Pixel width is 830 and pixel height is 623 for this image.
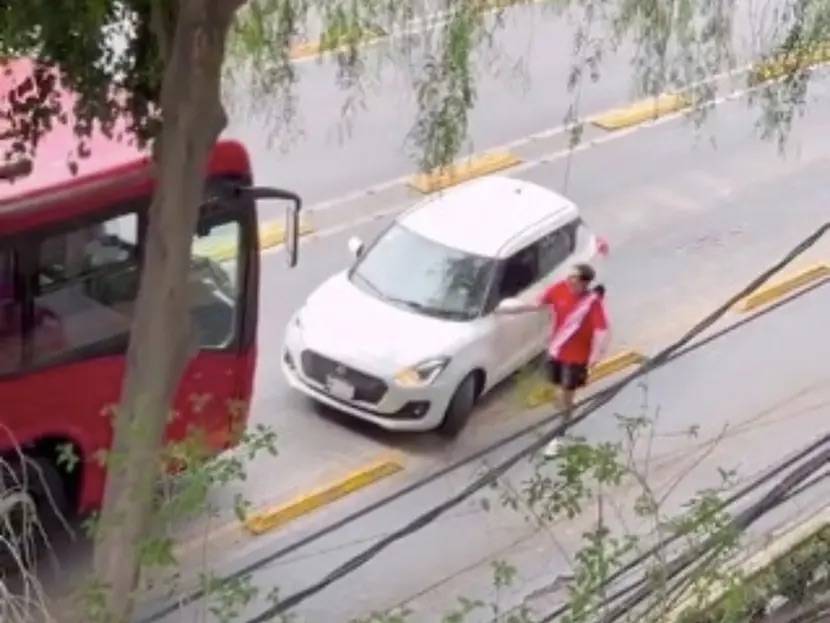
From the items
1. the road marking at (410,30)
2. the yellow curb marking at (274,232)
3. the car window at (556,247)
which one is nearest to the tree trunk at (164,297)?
the road marking at (410,30)

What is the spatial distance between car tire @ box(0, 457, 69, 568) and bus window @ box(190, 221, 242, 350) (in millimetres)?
A: 1230

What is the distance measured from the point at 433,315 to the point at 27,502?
21.2ft

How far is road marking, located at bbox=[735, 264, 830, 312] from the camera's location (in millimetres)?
15195

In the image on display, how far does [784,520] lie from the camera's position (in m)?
11.5

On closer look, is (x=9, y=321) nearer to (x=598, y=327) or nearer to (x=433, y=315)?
(x=433, y=315)

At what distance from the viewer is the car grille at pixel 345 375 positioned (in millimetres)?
12555

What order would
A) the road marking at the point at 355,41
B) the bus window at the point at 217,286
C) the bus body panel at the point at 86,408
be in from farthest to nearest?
the bus window at the point at 217,286 < the bus body panel at the point at 86,408 < the road marking at the point at 355,41

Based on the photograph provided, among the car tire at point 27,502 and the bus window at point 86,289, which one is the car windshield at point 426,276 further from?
the car tire at point 27,502

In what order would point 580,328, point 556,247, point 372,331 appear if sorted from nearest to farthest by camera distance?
point 580,328 < point 372,331 < point 556,247

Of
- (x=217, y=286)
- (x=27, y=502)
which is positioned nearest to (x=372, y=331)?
(x=217, y=286)

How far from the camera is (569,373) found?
1252 centimetres

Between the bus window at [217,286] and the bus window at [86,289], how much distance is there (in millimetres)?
519

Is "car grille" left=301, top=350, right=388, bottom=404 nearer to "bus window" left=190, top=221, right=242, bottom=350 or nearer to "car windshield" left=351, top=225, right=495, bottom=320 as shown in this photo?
"car windshield" left=351, top=225, right=495, bottom=320

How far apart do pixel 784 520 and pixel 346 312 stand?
130 inches
